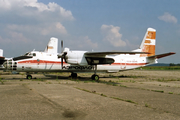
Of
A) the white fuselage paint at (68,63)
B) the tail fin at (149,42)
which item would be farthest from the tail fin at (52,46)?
the tail fin at (149,42)

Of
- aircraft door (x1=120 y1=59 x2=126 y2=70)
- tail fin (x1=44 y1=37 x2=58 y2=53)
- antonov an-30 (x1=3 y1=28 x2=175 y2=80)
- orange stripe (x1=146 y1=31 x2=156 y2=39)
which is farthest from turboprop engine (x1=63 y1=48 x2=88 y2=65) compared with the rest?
tail fin (x1=44 y1=37 x2=58 y2=53)

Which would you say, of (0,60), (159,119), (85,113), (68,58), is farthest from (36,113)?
(0,60)

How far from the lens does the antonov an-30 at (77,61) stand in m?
18.5

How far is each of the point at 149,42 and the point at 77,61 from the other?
1230cm

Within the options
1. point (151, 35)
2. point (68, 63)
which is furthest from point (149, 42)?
point (68, 63)

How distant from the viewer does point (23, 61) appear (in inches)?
736

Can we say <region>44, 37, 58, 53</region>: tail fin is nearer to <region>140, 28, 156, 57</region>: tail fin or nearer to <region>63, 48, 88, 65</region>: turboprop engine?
<region>63, 48, 88, 65</region>: turboprop engine

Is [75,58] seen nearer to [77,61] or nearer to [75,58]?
[75,58]

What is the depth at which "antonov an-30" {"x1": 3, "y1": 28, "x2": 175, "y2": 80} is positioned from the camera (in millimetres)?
18516

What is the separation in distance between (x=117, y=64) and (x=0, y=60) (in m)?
17.4

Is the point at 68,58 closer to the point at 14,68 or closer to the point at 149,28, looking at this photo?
the point at 14,68

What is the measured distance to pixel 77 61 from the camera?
18750 mm

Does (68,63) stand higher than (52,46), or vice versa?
(52,46)

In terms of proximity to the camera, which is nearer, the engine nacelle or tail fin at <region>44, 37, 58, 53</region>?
the engine nacelle
